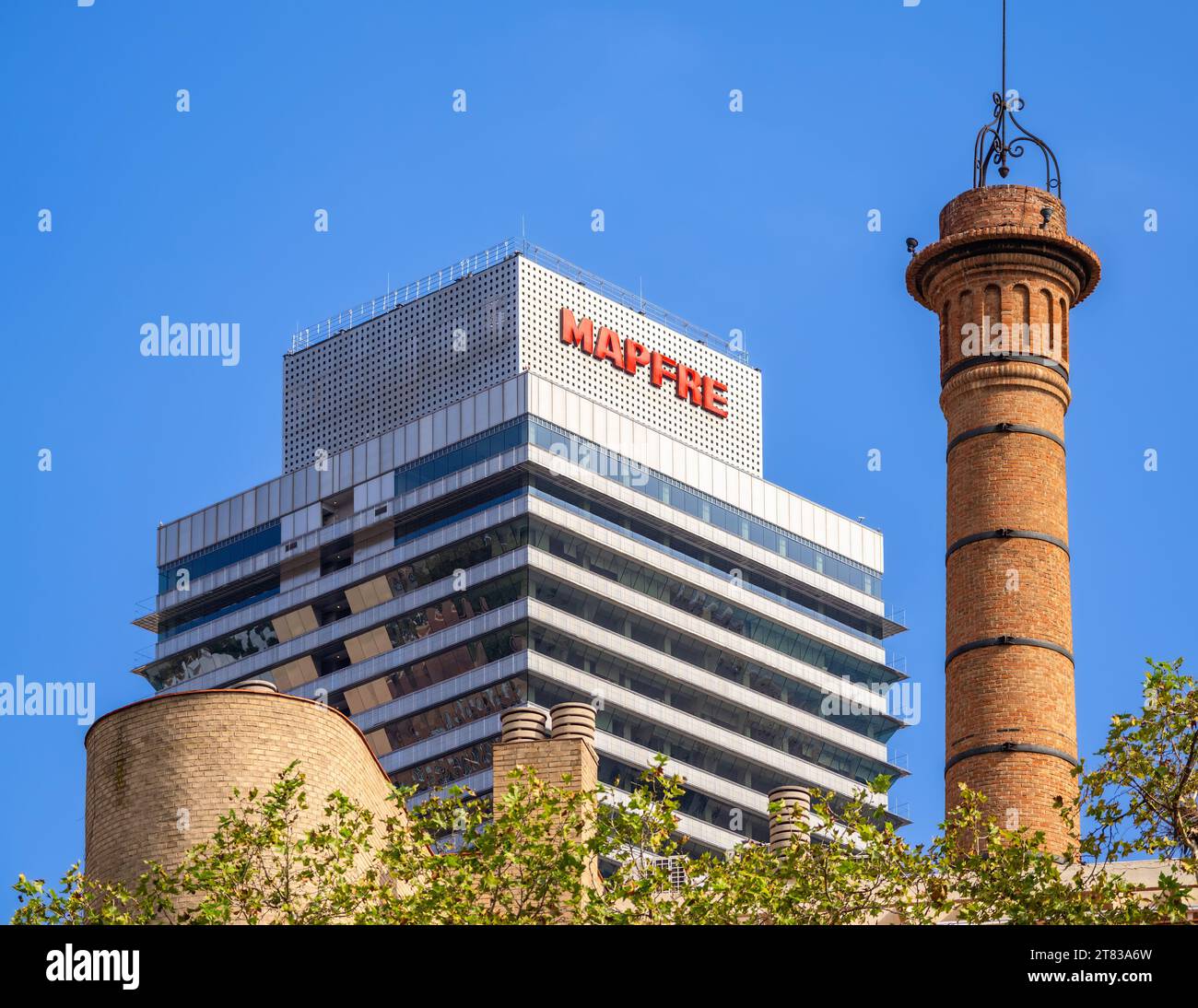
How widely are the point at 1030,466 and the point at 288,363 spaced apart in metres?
94.6

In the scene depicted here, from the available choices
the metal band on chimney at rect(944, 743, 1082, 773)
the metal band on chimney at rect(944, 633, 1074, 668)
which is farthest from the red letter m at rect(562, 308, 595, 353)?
the metal band on chimney at rect(944, 743, 1082, 773)

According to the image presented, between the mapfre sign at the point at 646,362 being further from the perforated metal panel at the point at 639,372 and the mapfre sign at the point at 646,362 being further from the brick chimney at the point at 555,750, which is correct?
the brick chimney at the point at 555,750

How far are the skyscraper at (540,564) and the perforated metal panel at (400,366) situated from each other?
17 centimetres

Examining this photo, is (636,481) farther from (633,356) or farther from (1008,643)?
(1008,643)

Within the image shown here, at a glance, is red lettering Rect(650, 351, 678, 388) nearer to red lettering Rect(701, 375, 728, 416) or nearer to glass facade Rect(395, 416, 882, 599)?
red lettering Rect(701, 375, 728, 416)

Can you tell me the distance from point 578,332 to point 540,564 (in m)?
16.1

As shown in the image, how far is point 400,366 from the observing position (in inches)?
5817

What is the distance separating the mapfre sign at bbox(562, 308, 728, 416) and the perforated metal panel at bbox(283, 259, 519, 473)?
13.5ft

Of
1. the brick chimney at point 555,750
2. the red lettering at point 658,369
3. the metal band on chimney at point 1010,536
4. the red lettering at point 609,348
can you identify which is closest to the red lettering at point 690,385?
the red lettering at point 658,369

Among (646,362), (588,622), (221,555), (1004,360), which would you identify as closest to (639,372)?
(646,362)
